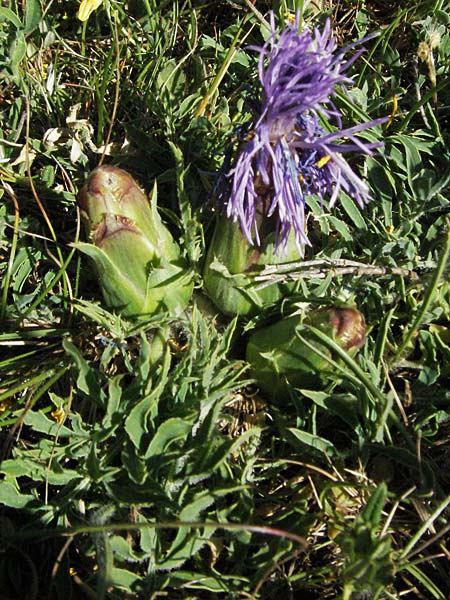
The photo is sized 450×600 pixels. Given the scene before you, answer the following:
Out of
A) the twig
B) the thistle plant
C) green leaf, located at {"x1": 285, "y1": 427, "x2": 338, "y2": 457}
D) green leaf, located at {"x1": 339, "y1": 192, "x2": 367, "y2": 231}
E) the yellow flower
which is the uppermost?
the yellow flower

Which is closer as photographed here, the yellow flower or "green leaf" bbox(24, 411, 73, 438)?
"green leaf" bbox(24, 411, 73, 438)

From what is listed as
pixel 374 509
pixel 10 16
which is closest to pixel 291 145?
pixel 374 509

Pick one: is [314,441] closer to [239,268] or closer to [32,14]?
[239,268]

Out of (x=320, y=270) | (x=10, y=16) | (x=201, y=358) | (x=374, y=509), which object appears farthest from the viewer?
(x=10, y=16)

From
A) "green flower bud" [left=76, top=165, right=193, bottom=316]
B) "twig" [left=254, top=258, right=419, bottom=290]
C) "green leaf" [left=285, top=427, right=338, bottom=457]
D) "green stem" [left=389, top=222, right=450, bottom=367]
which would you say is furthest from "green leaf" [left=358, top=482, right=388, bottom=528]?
"green flower bud" [left=76, top=165, right=193, bottom=316]

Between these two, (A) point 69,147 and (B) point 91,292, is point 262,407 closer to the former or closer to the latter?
(B) point 91,292

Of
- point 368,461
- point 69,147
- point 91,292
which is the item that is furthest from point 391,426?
point 69,147

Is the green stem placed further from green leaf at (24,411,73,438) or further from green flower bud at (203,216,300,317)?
green leaf at (24,411,73,438)

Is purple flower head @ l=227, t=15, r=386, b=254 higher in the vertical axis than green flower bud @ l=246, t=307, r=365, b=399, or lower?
higher
